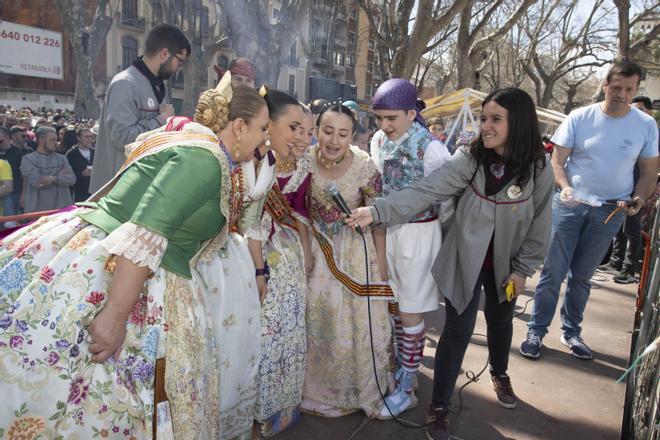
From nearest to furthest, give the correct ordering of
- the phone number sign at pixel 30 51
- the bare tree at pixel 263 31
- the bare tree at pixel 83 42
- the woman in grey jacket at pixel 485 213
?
1. the woman in grey jacket at pixel 485 213
2. the bare tree at pixel 263 31
3. the bare tree at pixel 83 42
4. the phone number sign at pixel 30 51

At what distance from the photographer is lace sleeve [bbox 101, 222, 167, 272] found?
5.04 feet

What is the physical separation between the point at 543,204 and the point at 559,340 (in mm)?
1873

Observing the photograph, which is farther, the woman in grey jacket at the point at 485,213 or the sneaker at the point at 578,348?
the sneaker at the point at 578,348

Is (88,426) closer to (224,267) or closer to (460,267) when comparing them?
(224,267)

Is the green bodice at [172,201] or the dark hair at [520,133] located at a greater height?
the dark hair at [520,133]

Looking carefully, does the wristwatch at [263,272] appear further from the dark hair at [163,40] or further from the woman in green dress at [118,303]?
the dark hair at [163,40]

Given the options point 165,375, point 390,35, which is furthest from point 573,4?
point 165,375

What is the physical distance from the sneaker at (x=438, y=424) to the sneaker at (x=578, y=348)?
1623 mm

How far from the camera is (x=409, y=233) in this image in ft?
9.37

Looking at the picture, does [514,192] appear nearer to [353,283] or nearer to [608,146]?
[353,283]

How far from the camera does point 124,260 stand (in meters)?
1.55

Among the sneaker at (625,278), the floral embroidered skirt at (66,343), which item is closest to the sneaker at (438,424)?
the floral embroidered skirt at (66,343)

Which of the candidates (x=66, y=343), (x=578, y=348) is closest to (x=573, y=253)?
(x=578, y=348)

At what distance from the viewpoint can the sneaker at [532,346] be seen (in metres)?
3.65
